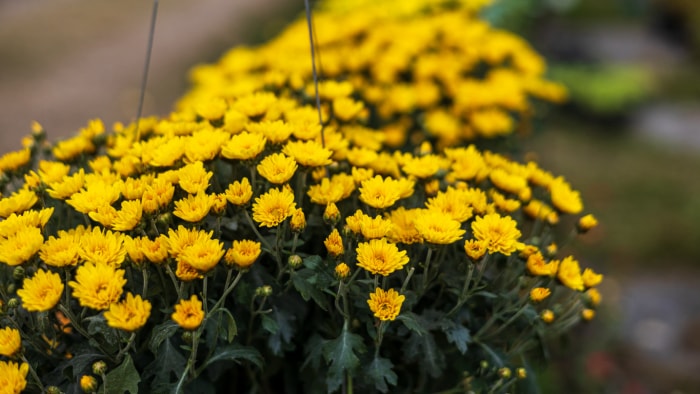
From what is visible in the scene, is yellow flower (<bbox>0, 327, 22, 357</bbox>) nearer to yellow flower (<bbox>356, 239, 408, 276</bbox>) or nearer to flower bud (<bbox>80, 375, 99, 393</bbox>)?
flower bud (<bbox>80, 375, 99, 393</bbox>)

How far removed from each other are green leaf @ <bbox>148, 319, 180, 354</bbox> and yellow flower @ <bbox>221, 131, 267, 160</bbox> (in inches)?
12.7

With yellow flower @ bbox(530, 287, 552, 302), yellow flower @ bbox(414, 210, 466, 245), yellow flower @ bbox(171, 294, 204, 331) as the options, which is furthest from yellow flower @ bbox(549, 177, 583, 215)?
yellow flower @ bbox(171, 294, 204, 331)

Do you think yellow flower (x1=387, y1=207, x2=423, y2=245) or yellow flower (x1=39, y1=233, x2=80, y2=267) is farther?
yellow flower (x1=387, y1=207, x2=423, y2=245)

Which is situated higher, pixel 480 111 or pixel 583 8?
pixel 480 111

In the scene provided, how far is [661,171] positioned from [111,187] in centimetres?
501

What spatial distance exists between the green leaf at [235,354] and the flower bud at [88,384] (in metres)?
0.18

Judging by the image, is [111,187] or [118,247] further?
[111,187]

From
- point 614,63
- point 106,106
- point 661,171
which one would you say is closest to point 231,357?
point 661,171

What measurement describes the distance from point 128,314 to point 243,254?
0.20 m

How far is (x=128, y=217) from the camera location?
1149 millimetres

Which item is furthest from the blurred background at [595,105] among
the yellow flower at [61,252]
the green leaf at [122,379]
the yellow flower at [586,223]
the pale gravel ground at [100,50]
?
the yellow flower at [61,252]

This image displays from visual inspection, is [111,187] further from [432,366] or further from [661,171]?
[661,171]

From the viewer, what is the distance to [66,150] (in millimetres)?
1540

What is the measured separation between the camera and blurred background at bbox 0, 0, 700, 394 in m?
3.46
